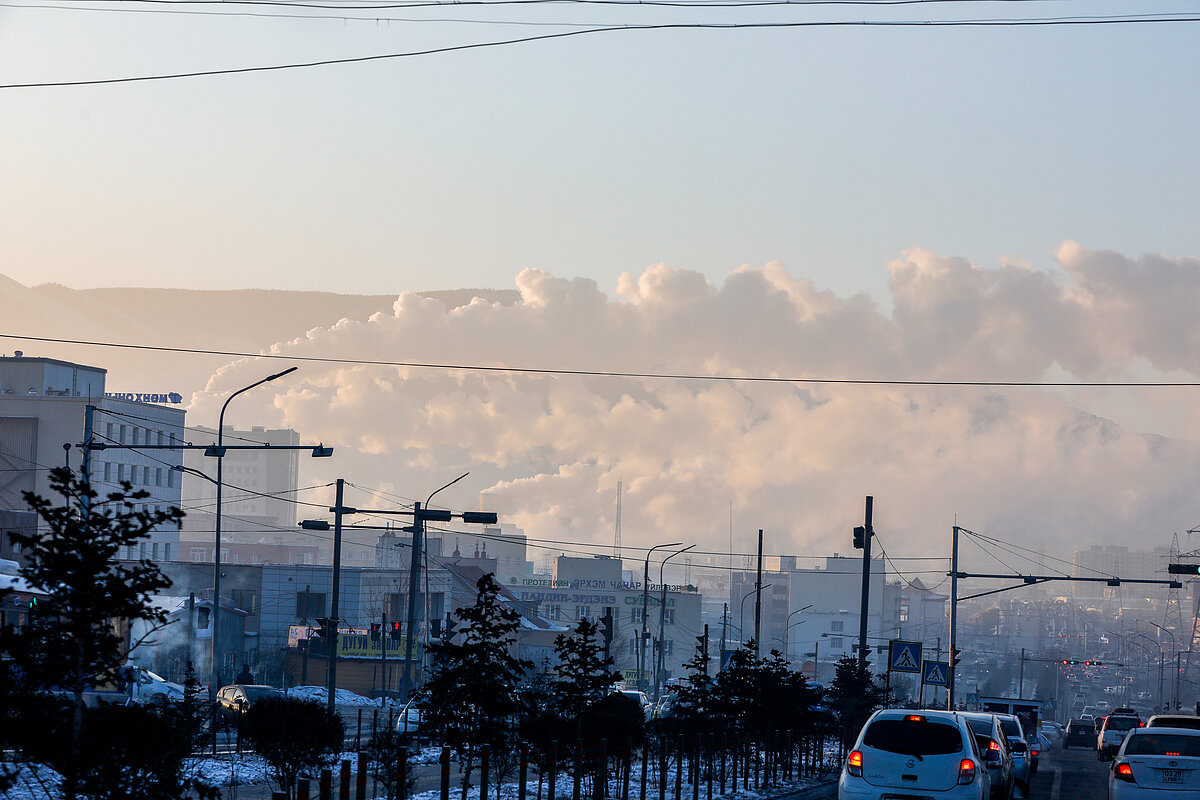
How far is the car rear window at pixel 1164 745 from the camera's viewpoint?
20.2 m

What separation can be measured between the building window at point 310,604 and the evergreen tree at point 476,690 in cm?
8426

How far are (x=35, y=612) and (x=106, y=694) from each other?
27361 millimetres

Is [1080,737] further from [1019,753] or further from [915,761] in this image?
[915,761]

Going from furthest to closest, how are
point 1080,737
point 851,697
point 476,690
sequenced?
point 1080,737 < point 851,697 < point 476,690

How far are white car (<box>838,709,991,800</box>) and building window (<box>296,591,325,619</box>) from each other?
86494 mm

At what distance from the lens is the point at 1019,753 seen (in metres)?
30.8

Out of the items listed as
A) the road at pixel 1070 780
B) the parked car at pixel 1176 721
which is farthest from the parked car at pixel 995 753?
the parked car at pixel 1176 721

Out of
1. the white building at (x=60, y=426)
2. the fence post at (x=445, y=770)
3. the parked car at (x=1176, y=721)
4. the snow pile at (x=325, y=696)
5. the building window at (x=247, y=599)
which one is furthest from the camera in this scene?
the white building at (x=60, y=426)

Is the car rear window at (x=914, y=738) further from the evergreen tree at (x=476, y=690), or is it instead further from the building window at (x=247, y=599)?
the building window at (x=247, y=599)

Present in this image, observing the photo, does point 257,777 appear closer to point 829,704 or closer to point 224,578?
point 829,704

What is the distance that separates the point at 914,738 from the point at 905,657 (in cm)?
2089

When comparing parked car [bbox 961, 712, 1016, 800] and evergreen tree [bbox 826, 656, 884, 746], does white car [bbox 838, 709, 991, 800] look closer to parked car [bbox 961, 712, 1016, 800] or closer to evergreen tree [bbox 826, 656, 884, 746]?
parked car [bbox 961, 712, 1016, 800]

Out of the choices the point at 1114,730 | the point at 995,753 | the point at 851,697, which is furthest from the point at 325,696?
the point at 995,753

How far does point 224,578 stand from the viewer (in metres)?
114
